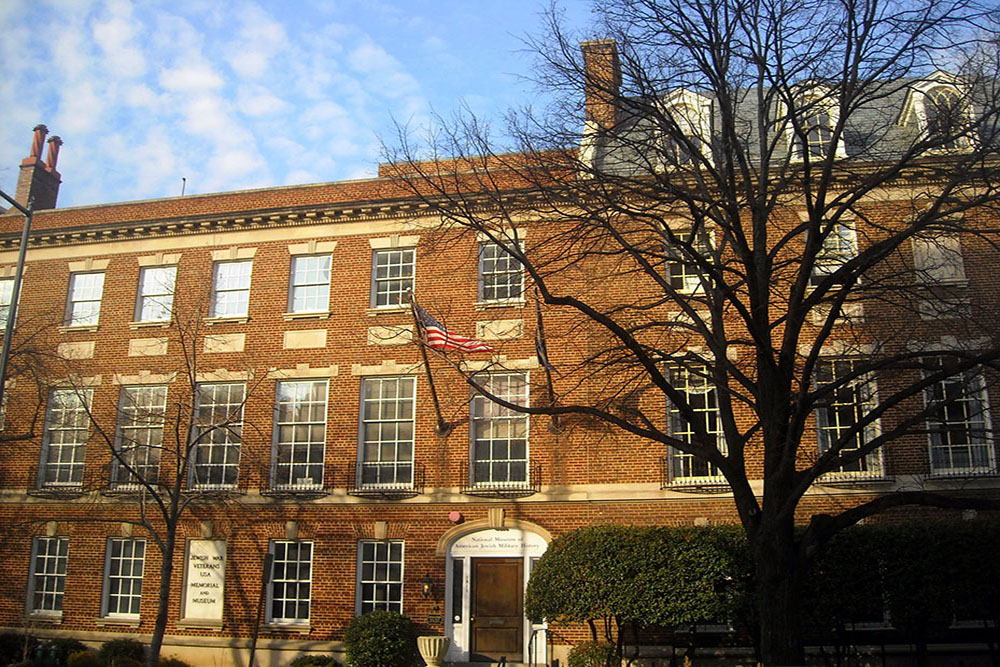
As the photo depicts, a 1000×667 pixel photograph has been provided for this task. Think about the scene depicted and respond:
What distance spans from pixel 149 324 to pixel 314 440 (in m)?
5.78

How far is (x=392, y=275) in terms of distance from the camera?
21.9m

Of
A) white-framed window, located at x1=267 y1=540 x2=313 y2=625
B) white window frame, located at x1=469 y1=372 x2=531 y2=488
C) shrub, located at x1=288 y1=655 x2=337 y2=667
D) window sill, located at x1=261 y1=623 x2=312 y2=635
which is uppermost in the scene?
white window frame, located at x1=469 y1=372 x2=531 y2=488

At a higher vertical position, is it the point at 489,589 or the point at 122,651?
the point at 489,589

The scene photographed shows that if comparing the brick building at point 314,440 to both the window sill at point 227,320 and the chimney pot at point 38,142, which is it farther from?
the chimney pot at point 38,142

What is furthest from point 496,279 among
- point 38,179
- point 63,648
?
point 38,179

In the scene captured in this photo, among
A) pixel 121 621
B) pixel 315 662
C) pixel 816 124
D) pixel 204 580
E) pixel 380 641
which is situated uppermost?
pixel 816 124

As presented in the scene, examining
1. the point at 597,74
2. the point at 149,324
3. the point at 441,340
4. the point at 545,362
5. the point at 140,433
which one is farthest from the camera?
the point at 149,324

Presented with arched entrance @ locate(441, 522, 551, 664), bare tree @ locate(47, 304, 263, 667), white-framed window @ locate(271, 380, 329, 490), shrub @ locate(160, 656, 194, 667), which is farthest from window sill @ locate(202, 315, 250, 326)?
shrub @ locate(160, 656, 194, 667)

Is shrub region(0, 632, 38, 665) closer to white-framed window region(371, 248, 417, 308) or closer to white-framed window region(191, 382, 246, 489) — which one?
white-framed window region(191, 382, 246, 489)

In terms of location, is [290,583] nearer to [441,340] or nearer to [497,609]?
[497,609]

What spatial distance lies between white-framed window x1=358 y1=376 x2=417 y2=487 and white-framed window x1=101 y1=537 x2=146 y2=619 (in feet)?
19.9

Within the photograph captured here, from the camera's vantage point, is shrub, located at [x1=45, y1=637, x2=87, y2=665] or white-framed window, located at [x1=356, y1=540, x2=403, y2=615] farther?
shrub, located at [x1=45, y1=637, x2=87, y2=665]

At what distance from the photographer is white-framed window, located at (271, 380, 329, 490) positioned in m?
21.1

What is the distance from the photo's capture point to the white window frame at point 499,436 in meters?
19.8
